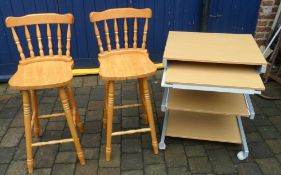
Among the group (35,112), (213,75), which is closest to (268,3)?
(213,75)

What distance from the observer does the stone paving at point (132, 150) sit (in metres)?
2.35

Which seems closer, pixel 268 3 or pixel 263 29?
pixel 268 3

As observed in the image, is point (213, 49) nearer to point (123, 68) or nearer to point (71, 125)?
point (123, 68)

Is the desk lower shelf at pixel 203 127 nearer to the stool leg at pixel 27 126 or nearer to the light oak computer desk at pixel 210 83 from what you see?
the light oak computer desk at pixel 210 83

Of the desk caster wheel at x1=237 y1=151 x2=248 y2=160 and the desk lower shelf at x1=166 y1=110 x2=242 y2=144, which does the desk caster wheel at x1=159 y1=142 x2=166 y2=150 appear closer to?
the desk lower shelf at x1=166 y1=110 x2=242 y2=144

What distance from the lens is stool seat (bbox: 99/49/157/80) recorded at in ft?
6.77

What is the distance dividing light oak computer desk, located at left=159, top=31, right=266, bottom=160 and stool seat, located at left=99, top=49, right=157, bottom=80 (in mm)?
168

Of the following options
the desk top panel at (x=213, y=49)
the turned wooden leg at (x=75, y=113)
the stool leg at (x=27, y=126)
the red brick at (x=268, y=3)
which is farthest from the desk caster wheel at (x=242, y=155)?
the red brick at (x=268, y=3)

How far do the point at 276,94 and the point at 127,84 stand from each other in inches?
72.7

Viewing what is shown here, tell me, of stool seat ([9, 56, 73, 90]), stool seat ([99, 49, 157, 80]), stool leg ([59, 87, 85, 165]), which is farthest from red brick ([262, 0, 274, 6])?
stool leg ([59, 87, 85, 165])

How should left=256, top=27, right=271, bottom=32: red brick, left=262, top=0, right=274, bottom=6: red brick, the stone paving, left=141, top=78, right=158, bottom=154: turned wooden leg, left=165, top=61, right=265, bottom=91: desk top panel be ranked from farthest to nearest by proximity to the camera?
1. left=256, top=27, right=271, bottom=32: red brick
2. left=262, top=0, right=274, bottom=6: red brick
3. the stone paving
4. left=141, top=78, right=158, bottom=154: turned wooden leg
5. left=165, top=61, right=265, bottom=91: desk top panel

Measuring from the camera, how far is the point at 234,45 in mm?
2357

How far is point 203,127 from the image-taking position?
104 inches

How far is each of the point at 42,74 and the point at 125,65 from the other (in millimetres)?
654
